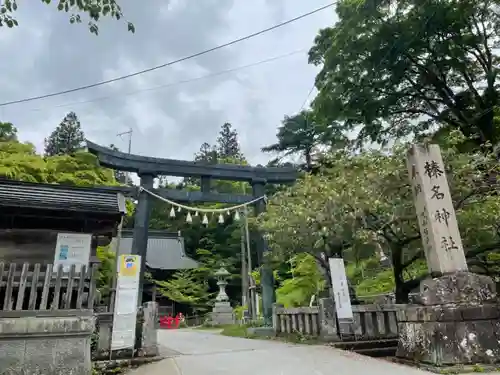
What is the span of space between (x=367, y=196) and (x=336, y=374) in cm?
444

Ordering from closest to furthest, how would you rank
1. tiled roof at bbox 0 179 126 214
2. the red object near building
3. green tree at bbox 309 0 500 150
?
tiled roof at bbox 0 179 126 214 < green tree at bbox 309 0 500 150 < the red object near building

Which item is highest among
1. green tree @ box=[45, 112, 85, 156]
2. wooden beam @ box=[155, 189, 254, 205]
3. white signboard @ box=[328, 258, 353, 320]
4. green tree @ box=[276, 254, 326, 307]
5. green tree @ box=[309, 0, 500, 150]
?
green tree @ box=[45, 112, 85, 156]

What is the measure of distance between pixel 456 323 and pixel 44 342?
632 centimetres

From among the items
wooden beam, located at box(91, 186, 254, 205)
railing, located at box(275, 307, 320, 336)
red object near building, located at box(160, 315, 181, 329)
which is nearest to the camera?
railing, located at box(275, 307, 320, 336)

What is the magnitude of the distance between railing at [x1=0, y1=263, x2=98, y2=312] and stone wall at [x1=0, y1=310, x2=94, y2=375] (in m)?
0.16

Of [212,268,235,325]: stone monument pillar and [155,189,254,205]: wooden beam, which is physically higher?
[155,189,254,205]: wooden beam

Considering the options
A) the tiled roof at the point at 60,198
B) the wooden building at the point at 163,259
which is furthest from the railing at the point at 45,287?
the wooden building at the point at 163,259

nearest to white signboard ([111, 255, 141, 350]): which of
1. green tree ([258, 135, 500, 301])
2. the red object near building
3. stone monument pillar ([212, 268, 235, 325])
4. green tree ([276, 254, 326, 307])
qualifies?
green tree ([258, 135, 500, 301])

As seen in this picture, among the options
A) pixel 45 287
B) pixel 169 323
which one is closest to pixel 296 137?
pixel 169 323

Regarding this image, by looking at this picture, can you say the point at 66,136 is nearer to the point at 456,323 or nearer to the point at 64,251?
the point at 64,251

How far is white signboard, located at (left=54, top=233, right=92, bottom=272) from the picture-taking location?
7844 mm

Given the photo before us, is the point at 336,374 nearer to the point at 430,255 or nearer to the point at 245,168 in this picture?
the point at 430,255

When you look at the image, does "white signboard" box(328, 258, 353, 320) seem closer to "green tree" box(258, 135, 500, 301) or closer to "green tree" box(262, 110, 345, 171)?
"green tree" box(258, 135, 500, 301)

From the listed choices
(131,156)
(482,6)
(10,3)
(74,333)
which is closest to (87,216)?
(74,333)
